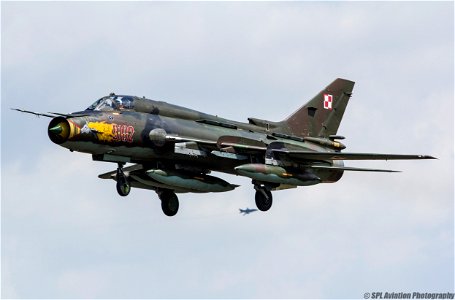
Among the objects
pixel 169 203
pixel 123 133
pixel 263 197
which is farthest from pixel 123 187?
pixel 263 197

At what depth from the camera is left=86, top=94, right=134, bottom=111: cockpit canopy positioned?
39562 mm

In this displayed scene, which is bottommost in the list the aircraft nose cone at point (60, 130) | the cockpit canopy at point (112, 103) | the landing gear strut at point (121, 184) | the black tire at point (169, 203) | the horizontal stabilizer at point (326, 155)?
the black tire at point (169, 203)

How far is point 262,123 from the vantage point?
44.1m

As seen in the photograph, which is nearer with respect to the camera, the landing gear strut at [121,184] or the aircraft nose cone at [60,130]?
→ the aircraft nose cone at [60,130]

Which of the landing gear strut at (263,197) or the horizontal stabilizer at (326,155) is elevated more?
the horizontal stabilizer at (326,155)

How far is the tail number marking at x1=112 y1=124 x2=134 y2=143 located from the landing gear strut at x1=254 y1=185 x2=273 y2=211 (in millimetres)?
6443

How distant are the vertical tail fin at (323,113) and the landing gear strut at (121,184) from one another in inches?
309

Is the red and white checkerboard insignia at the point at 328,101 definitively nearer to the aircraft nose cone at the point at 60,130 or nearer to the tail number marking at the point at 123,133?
the tail number marking at the point at 123,133

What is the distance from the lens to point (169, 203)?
44.3 meters

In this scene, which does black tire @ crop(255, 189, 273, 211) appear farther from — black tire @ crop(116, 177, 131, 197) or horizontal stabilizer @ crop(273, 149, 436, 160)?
black tire @ crop(116, 177, 131, 197)

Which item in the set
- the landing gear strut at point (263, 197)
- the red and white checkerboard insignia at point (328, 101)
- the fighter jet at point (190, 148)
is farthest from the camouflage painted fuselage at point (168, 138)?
the red and white checkerboard insignia at point (328, 101)

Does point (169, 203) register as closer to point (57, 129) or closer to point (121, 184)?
point (121, 184)

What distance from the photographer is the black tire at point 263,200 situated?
142 ft

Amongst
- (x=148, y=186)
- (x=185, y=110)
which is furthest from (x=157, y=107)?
(x=148, y=186)
